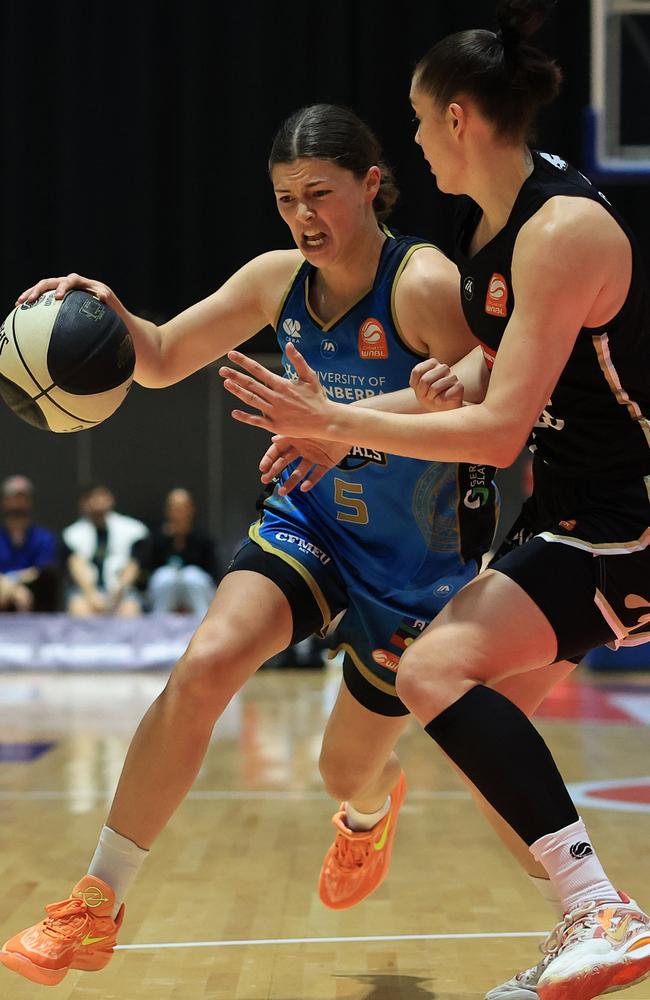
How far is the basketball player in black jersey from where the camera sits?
238 centimetres

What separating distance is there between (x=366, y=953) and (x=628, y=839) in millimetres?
1504

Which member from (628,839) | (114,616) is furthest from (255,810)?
(114,616)

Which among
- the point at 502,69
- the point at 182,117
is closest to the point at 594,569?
the point at 502,69

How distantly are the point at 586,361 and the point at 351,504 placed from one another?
32.8 inches

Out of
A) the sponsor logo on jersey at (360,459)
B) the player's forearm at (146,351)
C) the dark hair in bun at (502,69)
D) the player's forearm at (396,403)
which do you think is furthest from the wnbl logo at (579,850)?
the player's forearm at (146,351)

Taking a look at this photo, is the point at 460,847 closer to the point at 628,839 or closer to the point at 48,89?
the point at 628,839

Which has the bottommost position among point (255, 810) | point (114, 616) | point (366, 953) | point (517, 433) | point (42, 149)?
point (114, 616)

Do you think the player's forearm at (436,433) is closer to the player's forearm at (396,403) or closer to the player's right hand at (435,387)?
the player's right hand at (435,387)

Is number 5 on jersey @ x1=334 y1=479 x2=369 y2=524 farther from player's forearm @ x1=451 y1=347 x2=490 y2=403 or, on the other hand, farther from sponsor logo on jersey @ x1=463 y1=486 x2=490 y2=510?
player's forearm @ x1=451 y1=347 x2=490 y2=403

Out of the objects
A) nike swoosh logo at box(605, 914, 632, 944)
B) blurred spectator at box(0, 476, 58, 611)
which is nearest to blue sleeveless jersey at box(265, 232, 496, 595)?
nike swoosh logo at box(605, 914, 632, 944)

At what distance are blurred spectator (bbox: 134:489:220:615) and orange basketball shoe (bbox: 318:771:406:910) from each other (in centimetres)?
671

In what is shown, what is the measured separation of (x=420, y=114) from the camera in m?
2.62

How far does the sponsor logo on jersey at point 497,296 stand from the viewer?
101 inches

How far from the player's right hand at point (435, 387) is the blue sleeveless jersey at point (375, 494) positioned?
0.50 m
